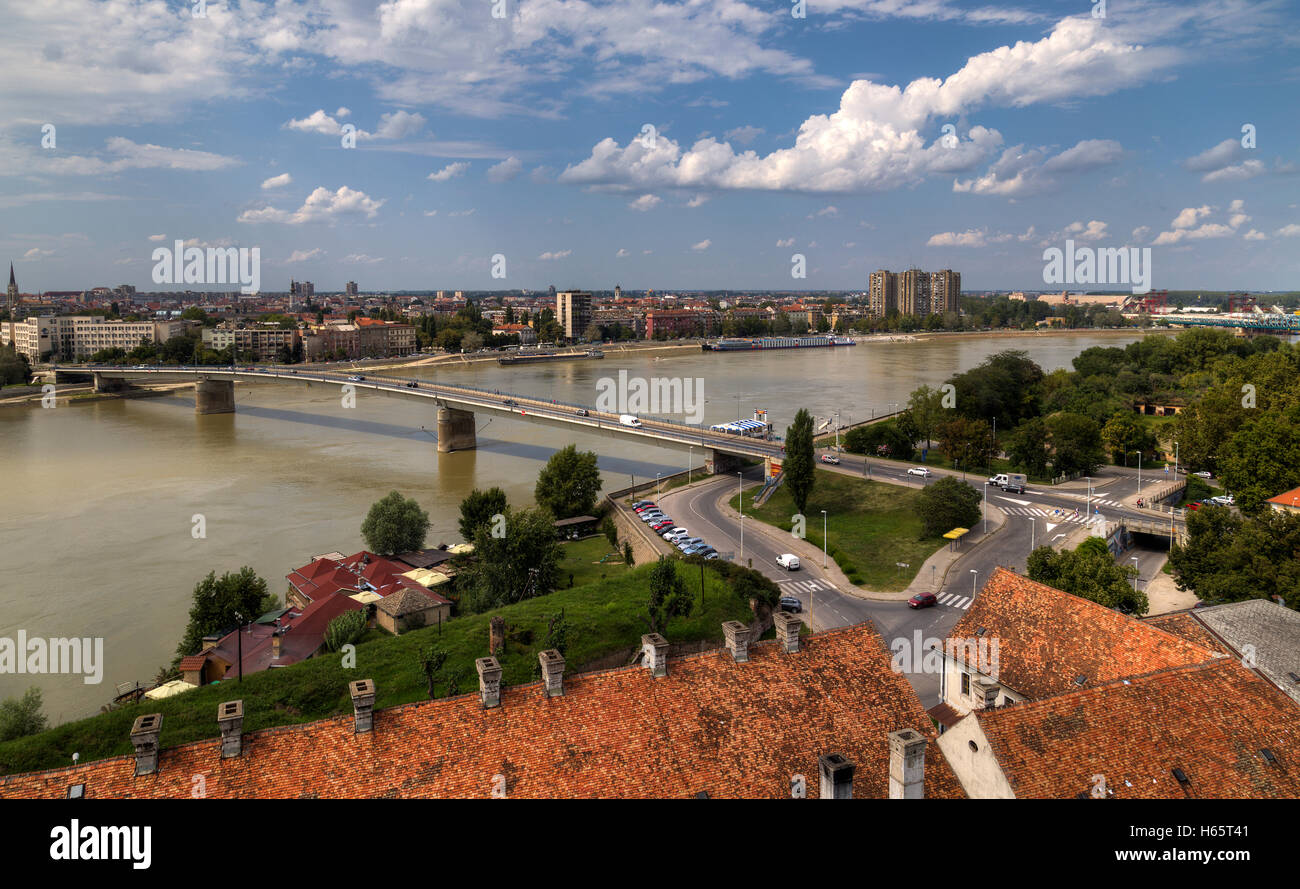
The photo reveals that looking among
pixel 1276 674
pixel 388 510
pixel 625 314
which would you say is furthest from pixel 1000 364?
pixel 625 314

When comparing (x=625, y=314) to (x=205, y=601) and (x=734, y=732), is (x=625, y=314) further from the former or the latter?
(x=734, y=732)

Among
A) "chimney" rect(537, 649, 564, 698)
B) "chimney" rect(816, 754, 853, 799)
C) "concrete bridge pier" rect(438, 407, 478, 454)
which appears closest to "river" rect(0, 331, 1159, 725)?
"concrete bridge pier" rect(438, 407, 478, 454)

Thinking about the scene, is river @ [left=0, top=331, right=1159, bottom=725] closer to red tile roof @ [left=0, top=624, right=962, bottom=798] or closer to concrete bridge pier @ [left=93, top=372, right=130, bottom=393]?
concrete bridge pier @ [left=93, top=372, right=130, bottom=393]

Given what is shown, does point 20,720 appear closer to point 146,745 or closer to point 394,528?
point 146,745

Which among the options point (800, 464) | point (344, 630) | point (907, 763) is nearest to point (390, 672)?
point (344, 630)

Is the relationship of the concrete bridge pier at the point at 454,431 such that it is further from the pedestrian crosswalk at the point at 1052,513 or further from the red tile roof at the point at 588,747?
the red tile roof at the point at 588,747
